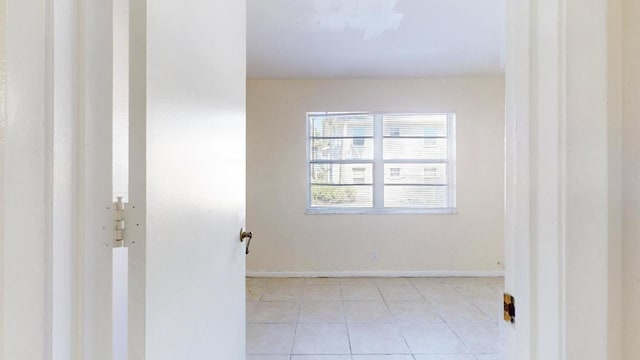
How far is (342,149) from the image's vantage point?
4.23 meters

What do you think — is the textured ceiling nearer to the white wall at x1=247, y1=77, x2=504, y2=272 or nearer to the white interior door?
the white wall at x1=247, y1=77, x2=504, y2=272

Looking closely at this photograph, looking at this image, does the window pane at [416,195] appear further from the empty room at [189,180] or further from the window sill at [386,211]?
the empty room at [189,180]

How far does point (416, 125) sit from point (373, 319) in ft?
8.08

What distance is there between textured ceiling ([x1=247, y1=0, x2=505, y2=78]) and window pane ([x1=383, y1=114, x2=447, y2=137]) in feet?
1.74

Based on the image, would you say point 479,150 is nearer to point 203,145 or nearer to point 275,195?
point 275,195

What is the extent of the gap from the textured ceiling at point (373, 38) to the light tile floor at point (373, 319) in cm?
201

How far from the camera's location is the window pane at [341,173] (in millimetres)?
4215

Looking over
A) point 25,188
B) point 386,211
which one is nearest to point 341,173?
point 386,211

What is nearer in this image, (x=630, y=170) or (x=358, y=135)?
(x=630, y=170)

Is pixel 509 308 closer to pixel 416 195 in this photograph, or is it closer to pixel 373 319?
pixel 373 319

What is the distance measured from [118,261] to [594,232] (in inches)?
33.1

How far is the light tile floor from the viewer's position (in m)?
2.31

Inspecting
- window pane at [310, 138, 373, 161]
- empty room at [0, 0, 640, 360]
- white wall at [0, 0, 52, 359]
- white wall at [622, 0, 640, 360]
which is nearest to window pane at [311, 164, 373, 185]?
window pane at [310, 138, 373, 161]

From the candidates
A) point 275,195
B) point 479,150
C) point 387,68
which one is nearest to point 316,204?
point 275,195
